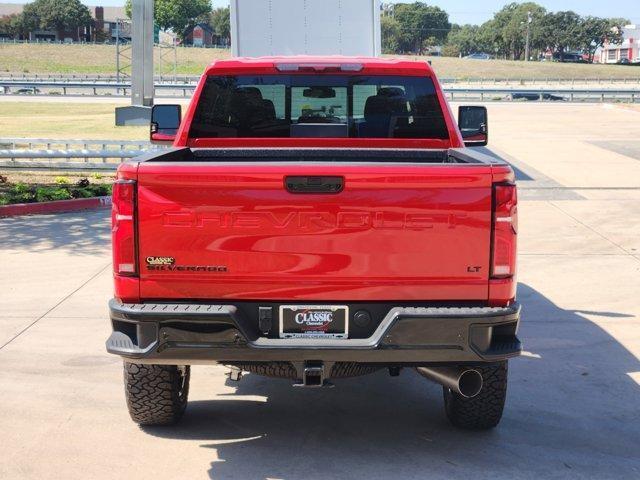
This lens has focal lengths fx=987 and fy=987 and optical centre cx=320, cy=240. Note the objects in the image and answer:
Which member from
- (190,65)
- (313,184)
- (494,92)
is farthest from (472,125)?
(190,65)

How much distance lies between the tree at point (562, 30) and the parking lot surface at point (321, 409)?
162653 mm

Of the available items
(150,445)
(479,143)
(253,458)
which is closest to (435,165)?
(253,458)

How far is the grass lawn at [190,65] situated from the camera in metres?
105

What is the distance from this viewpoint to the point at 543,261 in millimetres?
10812

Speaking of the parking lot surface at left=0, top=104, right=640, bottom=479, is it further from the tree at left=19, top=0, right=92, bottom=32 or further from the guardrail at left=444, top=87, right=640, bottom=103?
the tree at left=19, top=0, right=92, bottom=32

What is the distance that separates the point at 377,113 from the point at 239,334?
7.84 feet

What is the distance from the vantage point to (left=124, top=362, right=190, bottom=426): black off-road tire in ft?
17.1

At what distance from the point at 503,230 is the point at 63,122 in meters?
30.0

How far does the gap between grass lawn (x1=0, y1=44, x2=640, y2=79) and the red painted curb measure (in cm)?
8502

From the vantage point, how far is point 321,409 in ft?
19.6

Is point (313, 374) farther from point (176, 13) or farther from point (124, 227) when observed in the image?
point (176, 13)

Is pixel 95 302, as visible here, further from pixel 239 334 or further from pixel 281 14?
pixel 281 14

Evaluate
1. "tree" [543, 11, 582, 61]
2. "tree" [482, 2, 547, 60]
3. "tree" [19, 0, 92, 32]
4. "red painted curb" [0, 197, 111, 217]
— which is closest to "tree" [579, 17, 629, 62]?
"tree" [543, 11, 582, 61]

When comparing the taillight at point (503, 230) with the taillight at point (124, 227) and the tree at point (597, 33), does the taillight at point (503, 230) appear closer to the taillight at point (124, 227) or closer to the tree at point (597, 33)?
the taillight at point (124, 227)
